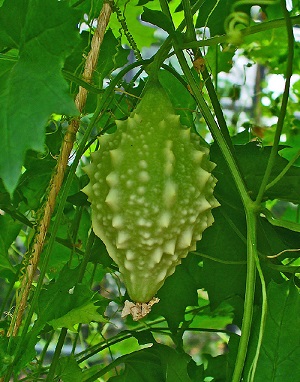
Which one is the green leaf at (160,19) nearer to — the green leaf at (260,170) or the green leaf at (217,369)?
the green leaf at (260,170)

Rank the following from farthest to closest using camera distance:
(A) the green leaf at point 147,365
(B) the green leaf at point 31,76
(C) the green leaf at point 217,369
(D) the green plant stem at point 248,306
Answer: (C) the green leaf at point 217,369 → (A) the green leaf at point 147,365 → (D) the green plant stem at point 248,306 → (B) the green leaf at point 31,76

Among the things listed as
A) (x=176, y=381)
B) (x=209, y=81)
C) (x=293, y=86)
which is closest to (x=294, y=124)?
(x=293, y=86)

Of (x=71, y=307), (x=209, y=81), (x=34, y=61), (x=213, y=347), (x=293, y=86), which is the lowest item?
(x=213, y=347)

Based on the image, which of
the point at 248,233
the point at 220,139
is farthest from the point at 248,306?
the point at 220,139

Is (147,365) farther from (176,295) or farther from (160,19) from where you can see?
(160,19)

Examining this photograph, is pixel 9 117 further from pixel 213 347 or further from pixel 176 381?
pixel 213 347

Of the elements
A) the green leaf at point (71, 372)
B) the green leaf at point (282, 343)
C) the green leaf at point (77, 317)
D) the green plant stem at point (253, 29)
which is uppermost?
the green plant stem at point (253, 29)

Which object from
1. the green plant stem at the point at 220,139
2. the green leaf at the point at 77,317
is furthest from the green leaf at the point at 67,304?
the green plant stem at the point at 220,139
